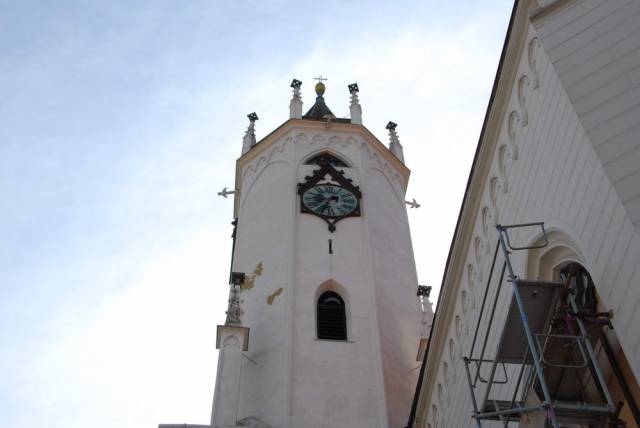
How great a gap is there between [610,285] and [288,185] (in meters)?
15.5

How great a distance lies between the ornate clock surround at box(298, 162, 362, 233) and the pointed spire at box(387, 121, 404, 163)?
14.2 ft

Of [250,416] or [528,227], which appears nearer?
[528,227]

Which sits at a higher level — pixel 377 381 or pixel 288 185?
pixel 288 185

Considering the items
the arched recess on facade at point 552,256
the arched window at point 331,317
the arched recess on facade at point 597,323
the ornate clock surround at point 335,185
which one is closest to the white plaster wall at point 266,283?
the ornate clock surround at point 335,185

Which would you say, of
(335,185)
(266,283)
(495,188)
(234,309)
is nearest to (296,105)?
(335,185)

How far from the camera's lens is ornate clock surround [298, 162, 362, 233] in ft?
73.0

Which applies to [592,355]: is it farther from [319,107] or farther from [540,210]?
[319,107]

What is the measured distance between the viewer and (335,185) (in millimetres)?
23422

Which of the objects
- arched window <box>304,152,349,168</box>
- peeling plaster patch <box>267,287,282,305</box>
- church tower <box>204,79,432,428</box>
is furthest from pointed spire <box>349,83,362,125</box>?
peeling plaster patch <box>267,287,282,305</box>

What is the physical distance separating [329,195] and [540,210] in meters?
13.1

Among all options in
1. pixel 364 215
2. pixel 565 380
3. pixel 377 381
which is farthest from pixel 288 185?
pixel 565 380

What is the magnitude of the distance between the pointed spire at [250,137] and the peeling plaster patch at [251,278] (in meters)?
→ 6.50

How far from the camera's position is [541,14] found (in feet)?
33.8

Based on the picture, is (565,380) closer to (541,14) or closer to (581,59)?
(581,59)
